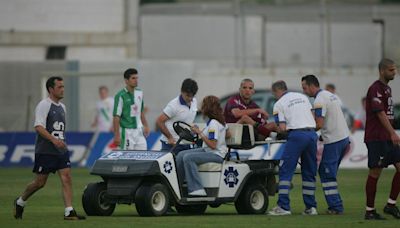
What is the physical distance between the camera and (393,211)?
16656 millimetres

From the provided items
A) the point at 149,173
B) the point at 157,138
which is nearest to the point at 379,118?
the point at 149,173

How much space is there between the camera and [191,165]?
1681 centimetres

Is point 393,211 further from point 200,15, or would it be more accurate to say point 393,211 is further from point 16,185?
point 200,15

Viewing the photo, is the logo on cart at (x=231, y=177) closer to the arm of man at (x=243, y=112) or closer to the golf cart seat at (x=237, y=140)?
the golf cart seat at (x=237, y=140)

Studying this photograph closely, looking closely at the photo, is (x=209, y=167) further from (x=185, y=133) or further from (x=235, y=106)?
(x=235, y=106)

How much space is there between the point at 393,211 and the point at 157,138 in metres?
13.9

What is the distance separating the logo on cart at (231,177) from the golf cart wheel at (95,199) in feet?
5.51

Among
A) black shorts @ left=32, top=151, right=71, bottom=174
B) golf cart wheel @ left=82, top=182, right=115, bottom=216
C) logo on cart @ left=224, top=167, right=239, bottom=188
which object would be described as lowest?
golf cart wheel @ left=82, top=182, right=115, bottom=216

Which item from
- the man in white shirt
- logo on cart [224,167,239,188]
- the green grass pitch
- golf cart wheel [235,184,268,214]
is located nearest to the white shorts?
the green grass pitch

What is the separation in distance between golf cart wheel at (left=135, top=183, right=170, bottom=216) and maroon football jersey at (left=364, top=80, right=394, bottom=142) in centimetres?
293

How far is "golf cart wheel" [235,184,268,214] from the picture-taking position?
17500 mm

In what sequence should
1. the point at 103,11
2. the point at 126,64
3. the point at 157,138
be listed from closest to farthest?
the point at 157,138, the point at 126,64, the point at 103,11

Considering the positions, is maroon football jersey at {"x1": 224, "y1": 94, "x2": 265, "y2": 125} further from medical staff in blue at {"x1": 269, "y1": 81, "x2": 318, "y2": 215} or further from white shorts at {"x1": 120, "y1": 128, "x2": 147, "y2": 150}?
white shorts at {"x1": 120, "y1": 128, "x2": 147, "y2": 150}

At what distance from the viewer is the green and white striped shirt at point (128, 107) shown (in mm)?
19797
